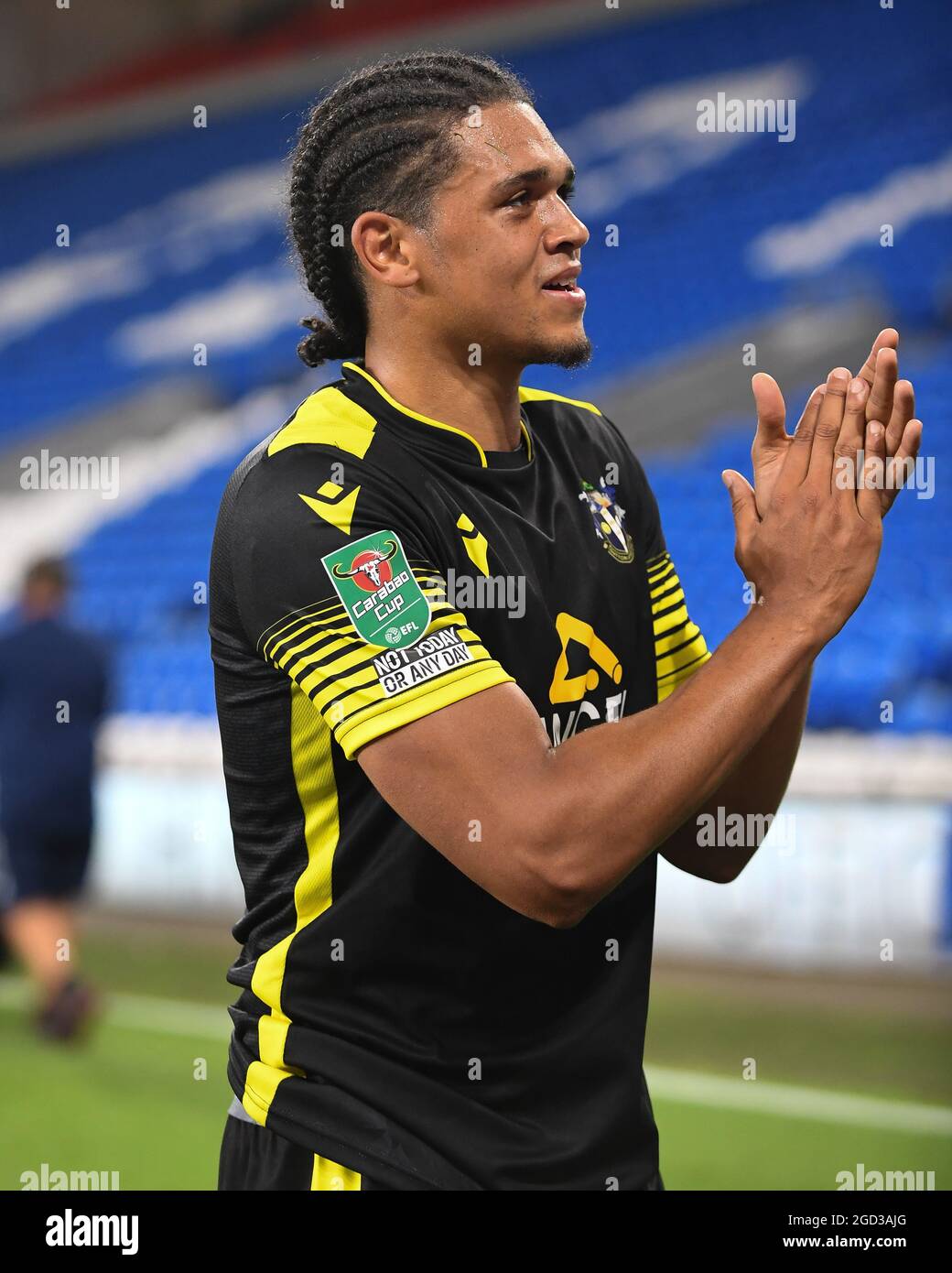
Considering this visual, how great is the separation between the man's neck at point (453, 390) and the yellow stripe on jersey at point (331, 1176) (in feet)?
2.79

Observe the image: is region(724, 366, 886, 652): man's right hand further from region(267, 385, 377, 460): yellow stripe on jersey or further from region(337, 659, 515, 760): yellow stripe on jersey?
region(267, 385, 377, 460): yellow stripe on jersey

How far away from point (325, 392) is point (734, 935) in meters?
4.53

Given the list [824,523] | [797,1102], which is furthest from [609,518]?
[797,1102]

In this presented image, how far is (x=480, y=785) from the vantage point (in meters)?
1.56

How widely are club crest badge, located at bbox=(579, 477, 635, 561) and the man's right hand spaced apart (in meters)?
0.26

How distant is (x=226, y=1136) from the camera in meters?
1.89

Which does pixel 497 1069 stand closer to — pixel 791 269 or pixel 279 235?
pixel 791 269

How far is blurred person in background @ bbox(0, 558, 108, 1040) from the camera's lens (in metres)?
6.42

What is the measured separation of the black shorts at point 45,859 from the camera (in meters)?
6.50

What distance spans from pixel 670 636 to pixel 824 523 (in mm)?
420

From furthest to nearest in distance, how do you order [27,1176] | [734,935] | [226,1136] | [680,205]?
[680,205]
[734,935]
[27,1176]
[226,1136]

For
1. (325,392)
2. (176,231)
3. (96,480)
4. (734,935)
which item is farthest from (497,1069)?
(176,231)
